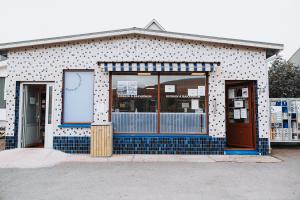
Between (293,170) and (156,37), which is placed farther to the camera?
(156,37)

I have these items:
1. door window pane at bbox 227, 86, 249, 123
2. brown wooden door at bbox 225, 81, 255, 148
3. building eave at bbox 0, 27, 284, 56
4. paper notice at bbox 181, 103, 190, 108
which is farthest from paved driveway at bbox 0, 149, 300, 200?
building eave at bbox 0, 27, 284, 56

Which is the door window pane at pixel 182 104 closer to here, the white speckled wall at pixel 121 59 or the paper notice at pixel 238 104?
the white speckled wall at pixel 121 59

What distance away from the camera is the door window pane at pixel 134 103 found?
348 inches

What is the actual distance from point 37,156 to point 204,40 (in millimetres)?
6196

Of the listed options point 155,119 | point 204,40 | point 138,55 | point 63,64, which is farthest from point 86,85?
point 204,40

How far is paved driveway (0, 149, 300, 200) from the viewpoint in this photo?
476 cm

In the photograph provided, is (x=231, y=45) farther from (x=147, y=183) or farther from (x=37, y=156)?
(x=37, y=156)

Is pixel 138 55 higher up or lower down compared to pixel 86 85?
higher up

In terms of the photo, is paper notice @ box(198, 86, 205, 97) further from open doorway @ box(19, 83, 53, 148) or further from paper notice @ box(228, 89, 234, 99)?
open doorway @ box(19, 83, 53, 148)

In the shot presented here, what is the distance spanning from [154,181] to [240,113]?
5.07 metres

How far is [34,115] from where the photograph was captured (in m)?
10.0

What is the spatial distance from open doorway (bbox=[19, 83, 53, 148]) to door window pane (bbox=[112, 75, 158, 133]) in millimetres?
2209

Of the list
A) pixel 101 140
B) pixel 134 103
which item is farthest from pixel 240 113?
pixel 101 140

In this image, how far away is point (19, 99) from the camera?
9000mm
